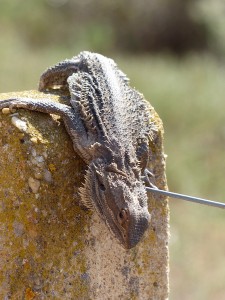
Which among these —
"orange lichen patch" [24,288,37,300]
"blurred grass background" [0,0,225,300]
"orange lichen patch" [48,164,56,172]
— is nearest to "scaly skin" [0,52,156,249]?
"orange lichen patch" [48,164,56,172]

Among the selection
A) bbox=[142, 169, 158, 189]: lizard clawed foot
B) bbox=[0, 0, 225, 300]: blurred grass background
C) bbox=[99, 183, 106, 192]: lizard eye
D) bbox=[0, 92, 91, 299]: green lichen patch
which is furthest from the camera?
bbox=[0, 0, 225, 300]: blurred grass background

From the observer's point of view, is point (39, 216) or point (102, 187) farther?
point (102, 187)

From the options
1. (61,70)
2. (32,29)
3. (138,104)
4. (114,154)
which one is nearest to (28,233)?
(114,154)

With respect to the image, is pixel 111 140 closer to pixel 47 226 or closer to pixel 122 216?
pixel 122 216

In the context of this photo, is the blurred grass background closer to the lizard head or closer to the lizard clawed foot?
the lizard clawed foot

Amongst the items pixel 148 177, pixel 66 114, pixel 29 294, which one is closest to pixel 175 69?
pixel 148 177

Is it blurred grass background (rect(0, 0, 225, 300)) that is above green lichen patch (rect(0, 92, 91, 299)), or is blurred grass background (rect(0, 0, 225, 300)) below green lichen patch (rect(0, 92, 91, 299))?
above

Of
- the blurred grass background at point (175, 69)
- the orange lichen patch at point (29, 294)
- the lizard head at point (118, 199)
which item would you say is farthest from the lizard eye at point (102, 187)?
the blurred grass background at point (175, 69)
